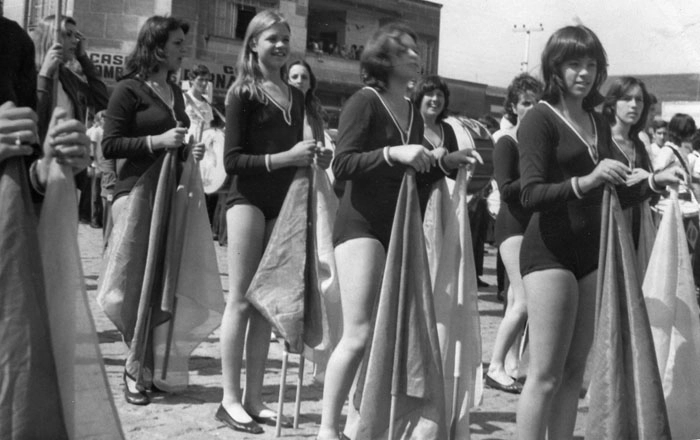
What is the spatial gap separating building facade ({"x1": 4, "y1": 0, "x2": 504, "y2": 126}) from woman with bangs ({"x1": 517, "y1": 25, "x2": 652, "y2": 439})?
22.4 ft

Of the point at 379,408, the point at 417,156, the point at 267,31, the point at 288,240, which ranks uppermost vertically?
the point at 267,31

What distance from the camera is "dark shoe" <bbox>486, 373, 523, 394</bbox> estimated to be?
6727 millimetres

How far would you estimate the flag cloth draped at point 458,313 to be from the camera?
488 cm

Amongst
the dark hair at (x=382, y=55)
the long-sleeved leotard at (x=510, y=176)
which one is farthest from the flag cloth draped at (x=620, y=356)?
the long-sleeved leotard at (x=510, y=176)

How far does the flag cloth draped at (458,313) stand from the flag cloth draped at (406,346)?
334 millimetres

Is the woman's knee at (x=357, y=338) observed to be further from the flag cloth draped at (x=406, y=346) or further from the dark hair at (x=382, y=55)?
the dark hair at (x=382, y=55)

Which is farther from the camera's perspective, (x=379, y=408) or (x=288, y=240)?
(x=288, y=240)

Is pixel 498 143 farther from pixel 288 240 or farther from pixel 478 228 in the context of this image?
pixel 478 228

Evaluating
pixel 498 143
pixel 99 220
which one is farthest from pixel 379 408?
pixel 99 220

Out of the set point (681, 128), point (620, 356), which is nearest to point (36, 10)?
point (681, 128)

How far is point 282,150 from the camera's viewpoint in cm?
530

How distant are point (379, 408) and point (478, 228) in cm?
840

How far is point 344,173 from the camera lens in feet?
15.0

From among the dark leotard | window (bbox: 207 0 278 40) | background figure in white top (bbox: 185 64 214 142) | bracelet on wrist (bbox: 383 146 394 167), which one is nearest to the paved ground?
the dark leotard
